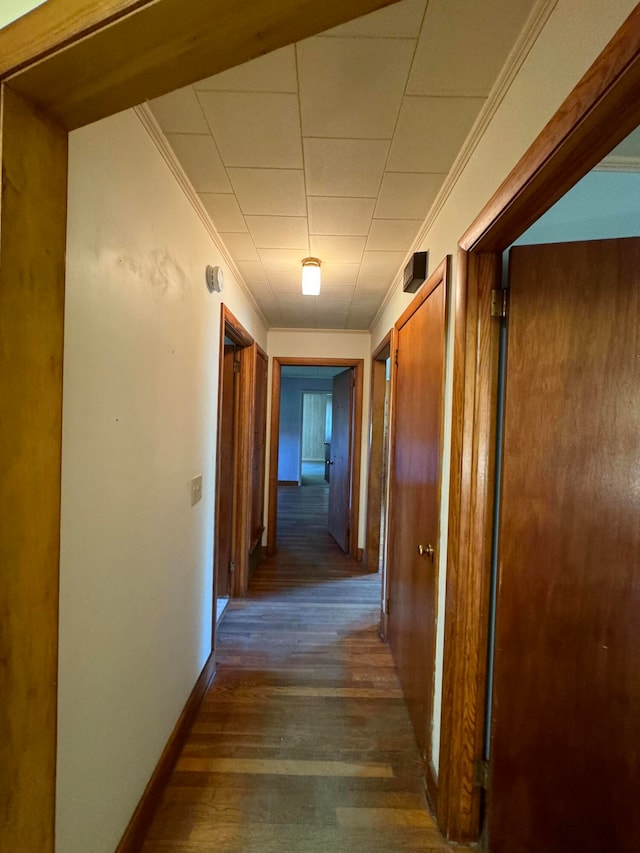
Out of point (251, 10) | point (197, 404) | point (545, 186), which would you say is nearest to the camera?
point (251, 10)

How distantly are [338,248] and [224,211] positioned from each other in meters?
0.64

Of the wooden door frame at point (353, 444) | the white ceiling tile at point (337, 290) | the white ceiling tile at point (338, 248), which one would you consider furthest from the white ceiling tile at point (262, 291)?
the wooden door frame at point (353, 444)

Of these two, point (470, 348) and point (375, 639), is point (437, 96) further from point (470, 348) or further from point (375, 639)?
point (375, 639)

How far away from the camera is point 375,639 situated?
249 cm

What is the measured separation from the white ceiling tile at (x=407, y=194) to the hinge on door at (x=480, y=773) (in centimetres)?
209

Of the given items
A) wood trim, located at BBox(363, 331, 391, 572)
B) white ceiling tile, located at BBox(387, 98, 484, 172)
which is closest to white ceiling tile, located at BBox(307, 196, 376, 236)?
white ceiling tile, located at BBox(387, 98, 484, 172)

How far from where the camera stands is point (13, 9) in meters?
A: 0.55

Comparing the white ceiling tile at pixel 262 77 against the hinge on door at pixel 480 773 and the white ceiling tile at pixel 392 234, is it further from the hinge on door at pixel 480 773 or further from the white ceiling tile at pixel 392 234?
the hinge on door at pixel 480 773

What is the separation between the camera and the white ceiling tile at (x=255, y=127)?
1109 mm

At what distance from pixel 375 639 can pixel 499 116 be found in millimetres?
2701

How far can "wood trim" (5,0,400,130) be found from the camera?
0.51 meters

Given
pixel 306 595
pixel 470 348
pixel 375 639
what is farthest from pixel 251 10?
pixel 306 595

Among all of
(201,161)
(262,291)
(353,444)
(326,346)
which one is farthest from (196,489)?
(326,346)

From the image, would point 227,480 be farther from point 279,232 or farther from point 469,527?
point 469,527
